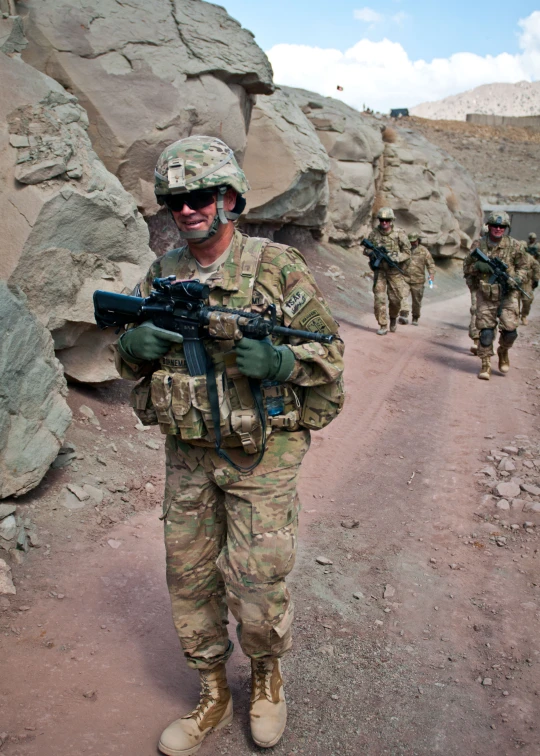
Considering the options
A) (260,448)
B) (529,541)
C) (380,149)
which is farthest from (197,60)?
(380,149)

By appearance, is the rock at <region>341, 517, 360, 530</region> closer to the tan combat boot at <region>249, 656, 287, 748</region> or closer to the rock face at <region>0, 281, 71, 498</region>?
the rock face at <region>0, 281, 71, 498</region>

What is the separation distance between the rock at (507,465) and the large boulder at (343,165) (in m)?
13.1

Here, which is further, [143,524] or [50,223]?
[50,223]

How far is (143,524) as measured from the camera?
4883mm

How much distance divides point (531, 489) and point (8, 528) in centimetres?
392

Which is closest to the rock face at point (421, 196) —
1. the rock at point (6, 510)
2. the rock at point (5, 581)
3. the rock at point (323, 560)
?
the rock at point (323, 560)

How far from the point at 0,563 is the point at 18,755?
53.3 inches

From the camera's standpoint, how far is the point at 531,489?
18.6 ft

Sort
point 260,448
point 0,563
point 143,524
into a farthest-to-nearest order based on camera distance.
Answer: point 143,524
point 0,563
point 260,448

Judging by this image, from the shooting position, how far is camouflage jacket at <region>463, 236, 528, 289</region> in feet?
30.6

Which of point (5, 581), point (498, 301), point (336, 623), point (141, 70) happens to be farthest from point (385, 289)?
point (5, 581)

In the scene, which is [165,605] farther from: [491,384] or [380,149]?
[380,149]

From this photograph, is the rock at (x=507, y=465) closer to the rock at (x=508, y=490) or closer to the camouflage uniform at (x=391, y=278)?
the rock at (x=508, y=490)

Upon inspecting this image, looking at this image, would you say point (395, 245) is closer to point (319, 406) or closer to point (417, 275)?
point (417, 275)
